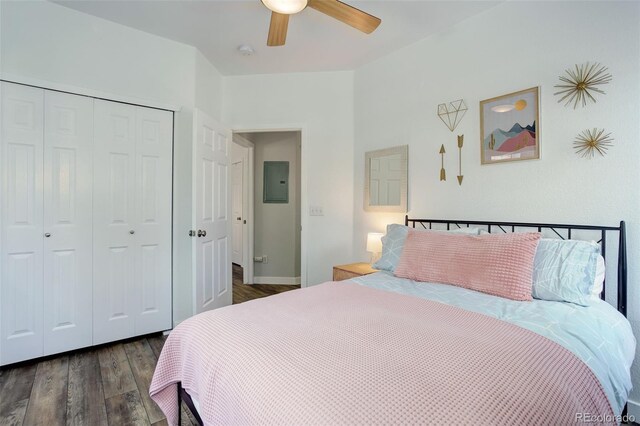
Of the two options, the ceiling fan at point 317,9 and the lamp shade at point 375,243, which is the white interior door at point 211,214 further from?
the lamp shade at point 375,243

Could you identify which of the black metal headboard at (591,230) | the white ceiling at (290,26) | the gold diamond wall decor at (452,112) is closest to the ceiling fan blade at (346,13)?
the white ceiling at (290,26)

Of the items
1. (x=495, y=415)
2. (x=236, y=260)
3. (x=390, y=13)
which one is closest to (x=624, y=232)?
(x=495, y=415)

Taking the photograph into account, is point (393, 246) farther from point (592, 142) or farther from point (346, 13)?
point (346, 13)

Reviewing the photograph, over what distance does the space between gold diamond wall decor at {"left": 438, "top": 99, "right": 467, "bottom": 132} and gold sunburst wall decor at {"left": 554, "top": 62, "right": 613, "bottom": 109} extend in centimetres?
63

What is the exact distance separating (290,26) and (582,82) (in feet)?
6.86

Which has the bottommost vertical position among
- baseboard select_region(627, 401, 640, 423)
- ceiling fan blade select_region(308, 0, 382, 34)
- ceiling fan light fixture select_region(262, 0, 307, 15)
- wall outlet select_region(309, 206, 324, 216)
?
baseboard select_region(627, 401, 640, 423)

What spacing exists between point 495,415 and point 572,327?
80 cm

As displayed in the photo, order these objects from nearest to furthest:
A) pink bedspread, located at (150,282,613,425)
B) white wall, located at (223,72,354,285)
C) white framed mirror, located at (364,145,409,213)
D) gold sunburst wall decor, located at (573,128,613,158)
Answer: pink bedspread, located at (150,282,613,425) < gold sunburst wall decor, located at (573,128,613,158) < white framed mirror, located at (364,145,409,213) < white wall, located at (223,72,354,285)

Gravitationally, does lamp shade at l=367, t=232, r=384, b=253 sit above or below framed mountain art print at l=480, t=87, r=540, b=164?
below

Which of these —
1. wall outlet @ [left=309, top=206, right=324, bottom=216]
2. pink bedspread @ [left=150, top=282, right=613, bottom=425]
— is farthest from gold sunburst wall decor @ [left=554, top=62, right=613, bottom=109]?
wall outlet @ [left=309, top=206, right=324, bottom=216]

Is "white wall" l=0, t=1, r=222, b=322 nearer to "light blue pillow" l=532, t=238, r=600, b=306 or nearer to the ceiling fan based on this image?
the ceiling fan

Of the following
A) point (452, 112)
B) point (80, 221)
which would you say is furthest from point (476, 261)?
point (80, 221)

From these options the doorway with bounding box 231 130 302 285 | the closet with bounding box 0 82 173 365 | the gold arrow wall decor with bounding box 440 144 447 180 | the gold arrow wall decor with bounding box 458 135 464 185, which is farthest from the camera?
the doorway with bounding box 231 130 302 285

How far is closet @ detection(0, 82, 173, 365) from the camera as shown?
84.7 inches
